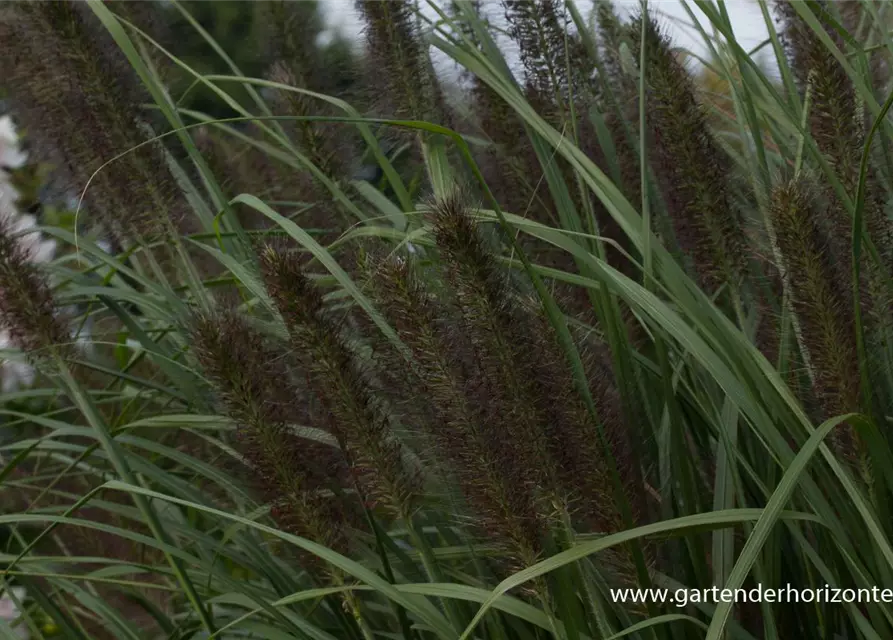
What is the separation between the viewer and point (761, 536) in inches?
43.9

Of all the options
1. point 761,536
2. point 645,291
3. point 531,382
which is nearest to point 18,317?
point 531,382

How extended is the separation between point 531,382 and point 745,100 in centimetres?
64

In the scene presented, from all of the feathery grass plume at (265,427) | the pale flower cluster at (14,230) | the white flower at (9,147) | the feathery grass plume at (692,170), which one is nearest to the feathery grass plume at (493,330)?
the feathery grass plume at (265,427)

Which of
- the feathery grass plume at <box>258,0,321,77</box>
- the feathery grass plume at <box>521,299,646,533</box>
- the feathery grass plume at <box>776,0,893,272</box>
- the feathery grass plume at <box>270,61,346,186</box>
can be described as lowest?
the feathery grass plume at <box>521,299,646,533</box>

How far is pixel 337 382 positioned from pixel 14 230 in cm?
62

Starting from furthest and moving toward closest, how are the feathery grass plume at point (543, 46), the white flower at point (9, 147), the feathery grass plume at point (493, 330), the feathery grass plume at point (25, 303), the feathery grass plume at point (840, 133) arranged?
the white flower at point (9, 147) → the feathery grass plume at point (543, 46) → the feathery grass plume at point (25, 303) → the feathery grass plume at point (840, 133) → the feathery grass plume at point (493, 330)

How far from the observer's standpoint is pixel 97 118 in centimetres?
178

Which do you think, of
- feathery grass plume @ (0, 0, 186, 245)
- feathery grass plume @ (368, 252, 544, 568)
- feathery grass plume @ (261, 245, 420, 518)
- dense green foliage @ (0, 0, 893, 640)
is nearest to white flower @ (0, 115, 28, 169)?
dense green foliage @ (0, 0, 893, 640)

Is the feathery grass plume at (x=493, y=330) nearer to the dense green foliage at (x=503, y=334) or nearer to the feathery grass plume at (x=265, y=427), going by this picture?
the dense green foliage at (x=503, y=334)

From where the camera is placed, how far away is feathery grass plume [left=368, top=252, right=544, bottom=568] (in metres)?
1.23

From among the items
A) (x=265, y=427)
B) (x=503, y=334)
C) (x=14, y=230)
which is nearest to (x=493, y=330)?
(x=503, y=334)

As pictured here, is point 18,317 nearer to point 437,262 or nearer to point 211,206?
point 437,262

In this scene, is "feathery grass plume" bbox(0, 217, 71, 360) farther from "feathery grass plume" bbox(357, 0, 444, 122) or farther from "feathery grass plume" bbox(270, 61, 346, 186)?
"feathery grass plume" bbox(357, 0, 444, 122)

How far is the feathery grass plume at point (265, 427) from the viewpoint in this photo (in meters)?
1.35
